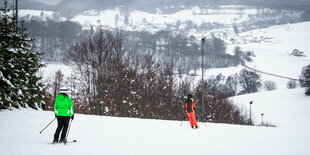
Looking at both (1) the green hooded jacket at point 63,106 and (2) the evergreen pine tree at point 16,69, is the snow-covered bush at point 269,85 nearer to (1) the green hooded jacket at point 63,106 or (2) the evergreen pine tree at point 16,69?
(2) the evergreen pine tree at point 16,69

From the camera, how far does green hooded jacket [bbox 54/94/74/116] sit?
7.07 metres

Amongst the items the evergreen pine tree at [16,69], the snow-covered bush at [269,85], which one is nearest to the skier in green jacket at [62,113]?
the evergreen pine tree at [16,69]

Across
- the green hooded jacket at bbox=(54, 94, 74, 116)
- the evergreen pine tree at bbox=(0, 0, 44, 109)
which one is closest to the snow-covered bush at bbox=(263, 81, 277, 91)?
the evergreen pine tree at bbox=(0, 0, 44, 109)

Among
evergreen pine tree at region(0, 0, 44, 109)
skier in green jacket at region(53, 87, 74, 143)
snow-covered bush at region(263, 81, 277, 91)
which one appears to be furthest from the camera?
snow-covered bush at region(263, 81, 277, 91)

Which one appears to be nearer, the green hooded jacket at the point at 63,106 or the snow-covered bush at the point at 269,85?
the green hooded jacket at the point at 63,106

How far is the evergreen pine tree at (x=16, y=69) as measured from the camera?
14181 millimetres

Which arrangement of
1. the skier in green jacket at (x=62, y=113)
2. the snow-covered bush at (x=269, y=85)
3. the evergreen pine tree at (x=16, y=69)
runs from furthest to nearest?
the snow-covered bush at (x=269, y=85), the evergreen pine tree at (x=16, y=69), the skier in green jacket at (x=62, y=113)

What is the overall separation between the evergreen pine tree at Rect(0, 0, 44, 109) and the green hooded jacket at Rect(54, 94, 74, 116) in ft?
29.1

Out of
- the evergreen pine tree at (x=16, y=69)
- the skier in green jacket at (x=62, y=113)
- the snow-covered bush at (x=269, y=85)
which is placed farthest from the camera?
the snow-covered bush at (x=269, y=85)

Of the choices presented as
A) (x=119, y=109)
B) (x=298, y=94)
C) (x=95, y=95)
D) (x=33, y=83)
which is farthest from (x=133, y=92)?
(x=298, y=94)

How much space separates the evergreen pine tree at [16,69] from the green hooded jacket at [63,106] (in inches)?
349

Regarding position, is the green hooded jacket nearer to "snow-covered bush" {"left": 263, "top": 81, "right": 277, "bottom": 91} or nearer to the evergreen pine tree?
the evergreen pine tree

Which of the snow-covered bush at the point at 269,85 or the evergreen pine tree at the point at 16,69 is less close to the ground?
the evergreen pine tree at the point at 16,69

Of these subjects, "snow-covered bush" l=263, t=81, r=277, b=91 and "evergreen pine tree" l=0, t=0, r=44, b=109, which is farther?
"snow-covered bush" l=263, t=81, r=277, b=91
